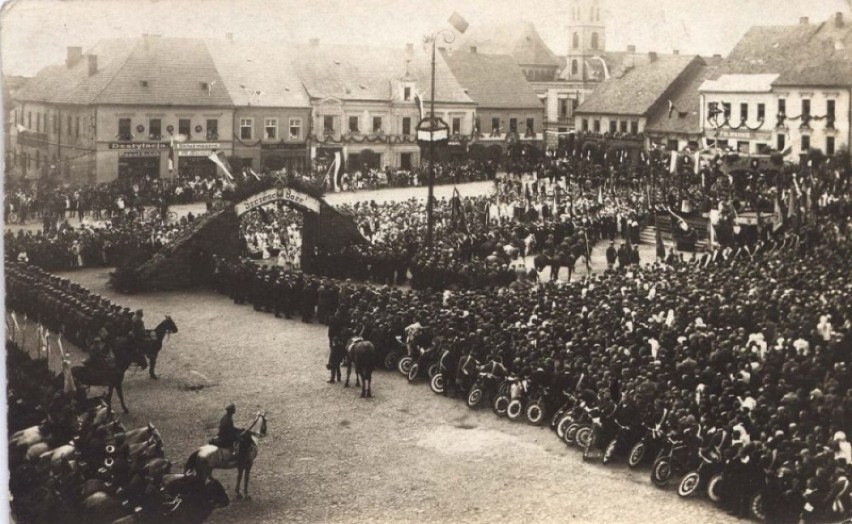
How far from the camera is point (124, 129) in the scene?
81.3ft

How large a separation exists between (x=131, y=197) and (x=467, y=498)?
1742 centimetres

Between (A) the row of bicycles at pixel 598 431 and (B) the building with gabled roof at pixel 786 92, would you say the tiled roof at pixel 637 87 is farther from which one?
(A) the row of bicycles at pixel 598 431

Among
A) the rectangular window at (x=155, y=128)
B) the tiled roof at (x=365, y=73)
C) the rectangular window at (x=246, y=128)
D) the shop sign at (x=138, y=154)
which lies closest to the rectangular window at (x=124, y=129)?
the shop sign at (x=138, y=154)

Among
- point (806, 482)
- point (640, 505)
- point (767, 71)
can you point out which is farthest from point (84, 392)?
point (767, 71)

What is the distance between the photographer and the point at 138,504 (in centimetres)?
1066

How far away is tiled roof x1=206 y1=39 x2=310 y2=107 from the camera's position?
36062mm

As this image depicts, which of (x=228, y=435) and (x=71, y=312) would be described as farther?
(x=71, y=312)

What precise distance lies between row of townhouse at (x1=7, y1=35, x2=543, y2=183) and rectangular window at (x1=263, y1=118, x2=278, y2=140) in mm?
46

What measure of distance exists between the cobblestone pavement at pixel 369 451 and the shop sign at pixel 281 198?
6.04 m

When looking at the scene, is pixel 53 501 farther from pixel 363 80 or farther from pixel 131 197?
pixel 363 80

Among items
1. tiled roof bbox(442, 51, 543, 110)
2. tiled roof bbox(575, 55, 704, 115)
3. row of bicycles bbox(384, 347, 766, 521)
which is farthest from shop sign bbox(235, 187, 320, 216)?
tiled roof bbox(575, 55, 704, 115)

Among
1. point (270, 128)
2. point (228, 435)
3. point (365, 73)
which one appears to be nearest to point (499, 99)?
point (365, 73)

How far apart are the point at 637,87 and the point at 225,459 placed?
48380 millimetres

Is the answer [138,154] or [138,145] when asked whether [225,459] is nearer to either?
[138,145]
